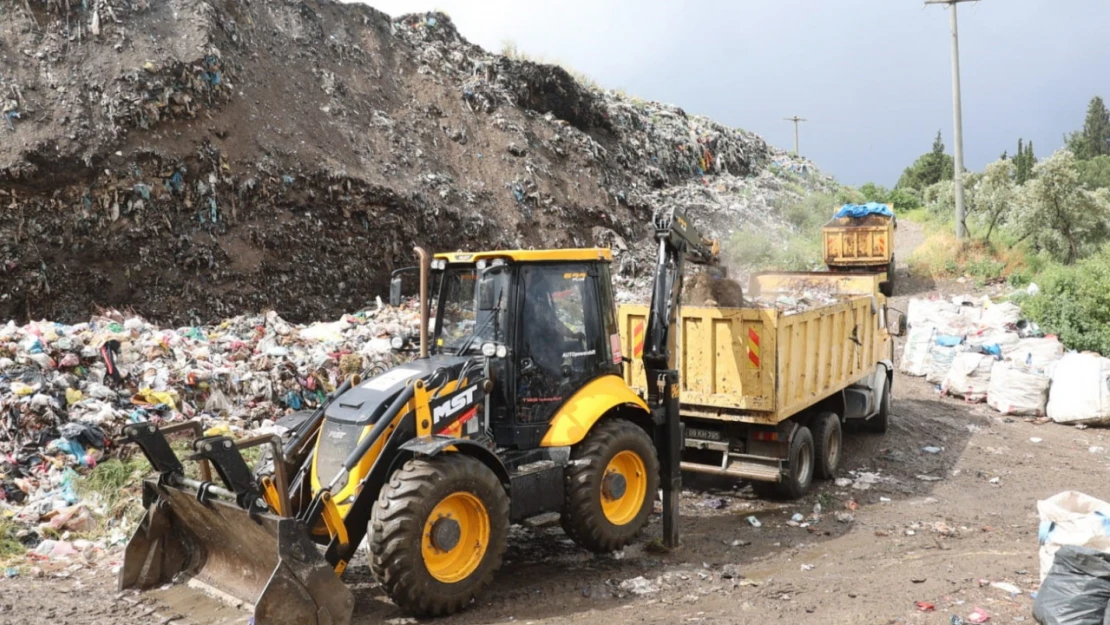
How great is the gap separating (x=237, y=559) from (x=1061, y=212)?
2362 cm

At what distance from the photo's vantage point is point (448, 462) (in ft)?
15.2

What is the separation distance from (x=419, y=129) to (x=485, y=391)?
14.4 metres

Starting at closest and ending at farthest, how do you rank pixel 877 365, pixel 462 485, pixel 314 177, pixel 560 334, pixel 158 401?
pixel 462 485 < pixel 560 334 < pixel 158 401 < pixel 877 365 < pixel 314 177

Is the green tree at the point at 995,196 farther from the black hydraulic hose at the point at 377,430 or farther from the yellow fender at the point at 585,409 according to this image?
the black hydraulic hose at the point at 377,430

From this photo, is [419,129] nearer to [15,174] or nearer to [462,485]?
[15,174]

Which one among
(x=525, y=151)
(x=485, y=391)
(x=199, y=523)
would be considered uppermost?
(x=525, y=151)

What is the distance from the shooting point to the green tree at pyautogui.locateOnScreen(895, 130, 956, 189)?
59156 mm

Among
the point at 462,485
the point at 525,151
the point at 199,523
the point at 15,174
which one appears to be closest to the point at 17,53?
the point at 15,174

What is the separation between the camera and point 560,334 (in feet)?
18.6

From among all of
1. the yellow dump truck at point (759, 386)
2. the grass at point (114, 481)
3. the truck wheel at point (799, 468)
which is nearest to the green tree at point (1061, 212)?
the yellow dump truck at point (759, 386)

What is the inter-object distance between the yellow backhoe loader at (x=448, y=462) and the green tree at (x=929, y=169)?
59036mm

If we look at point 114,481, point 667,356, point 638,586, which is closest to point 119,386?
point 114,481

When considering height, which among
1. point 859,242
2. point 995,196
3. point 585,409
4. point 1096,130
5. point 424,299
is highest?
point 1096,130

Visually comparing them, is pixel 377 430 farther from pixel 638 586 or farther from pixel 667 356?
pixel 667 356
